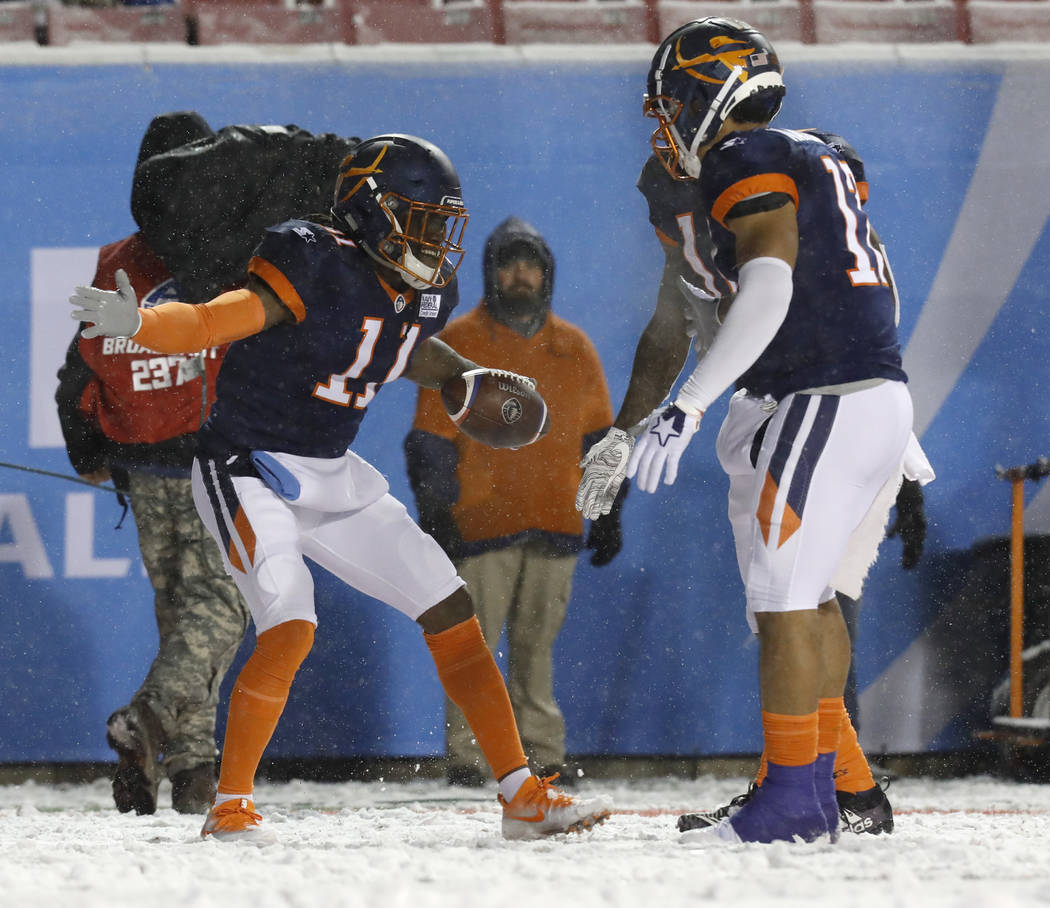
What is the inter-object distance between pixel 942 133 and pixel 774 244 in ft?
8.00

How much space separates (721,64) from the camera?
244 cm

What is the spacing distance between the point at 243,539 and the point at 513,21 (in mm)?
2662

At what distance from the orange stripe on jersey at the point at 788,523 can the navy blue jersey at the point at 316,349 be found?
0.83 m

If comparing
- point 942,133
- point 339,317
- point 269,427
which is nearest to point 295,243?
point 339,317

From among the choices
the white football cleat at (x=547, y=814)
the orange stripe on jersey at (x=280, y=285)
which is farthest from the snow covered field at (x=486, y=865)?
the orange stripe on jersey at (x=280, y=285)

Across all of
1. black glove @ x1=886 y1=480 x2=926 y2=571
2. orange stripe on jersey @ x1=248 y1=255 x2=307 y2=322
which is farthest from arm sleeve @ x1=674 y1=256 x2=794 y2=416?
black glove @ x1=886 y1=480 x2=926 y2=571

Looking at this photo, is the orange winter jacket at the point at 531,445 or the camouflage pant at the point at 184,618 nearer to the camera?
the camouflage pant at the point at 184,618

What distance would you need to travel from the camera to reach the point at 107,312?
7.47 ft

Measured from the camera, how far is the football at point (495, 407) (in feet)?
9.24

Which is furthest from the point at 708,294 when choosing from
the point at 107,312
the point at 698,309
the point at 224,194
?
the point at 224,194

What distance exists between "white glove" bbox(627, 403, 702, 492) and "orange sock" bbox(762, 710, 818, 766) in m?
Result: 0.45

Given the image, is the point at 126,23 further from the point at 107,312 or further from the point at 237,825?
the point at 237,825

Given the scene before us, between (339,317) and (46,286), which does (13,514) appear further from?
(339,317)

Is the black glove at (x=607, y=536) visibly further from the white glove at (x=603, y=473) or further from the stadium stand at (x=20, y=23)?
the stadium stand at (x=20, y=23)
